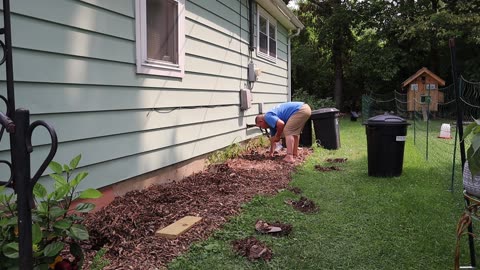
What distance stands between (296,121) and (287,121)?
0.55ft

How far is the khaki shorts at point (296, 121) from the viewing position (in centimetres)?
696

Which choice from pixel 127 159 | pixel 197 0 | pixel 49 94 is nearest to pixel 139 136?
pixel 127 159

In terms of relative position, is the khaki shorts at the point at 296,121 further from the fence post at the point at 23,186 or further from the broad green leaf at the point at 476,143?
the fence post at the point at 23,186

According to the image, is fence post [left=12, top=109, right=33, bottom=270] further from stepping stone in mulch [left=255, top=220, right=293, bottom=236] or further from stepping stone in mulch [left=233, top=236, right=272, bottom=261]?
stepping stone in mulch [left=255, top=220, right=293, bottom=236]

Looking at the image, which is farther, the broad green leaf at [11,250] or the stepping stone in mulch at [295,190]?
the stepping stone in mulch at [295,190]

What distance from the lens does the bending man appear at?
Result: 22.6 feet

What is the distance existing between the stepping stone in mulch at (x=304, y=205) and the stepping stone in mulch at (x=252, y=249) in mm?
1134

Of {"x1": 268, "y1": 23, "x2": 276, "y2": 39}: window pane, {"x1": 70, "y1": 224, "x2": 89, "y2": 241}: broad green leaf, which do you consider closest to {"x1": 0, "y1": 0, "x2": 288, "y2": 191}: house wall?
{"x1": 70, "y1": 224, "x2": 89, "y2": 241}: broad green leaf

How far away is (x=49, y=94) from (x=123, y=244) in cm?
128

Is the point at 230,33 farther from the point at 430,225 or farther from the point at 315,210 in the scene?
the point at 430,225

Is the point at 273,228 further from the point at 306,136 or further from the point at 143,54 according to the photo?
the point at 306,136

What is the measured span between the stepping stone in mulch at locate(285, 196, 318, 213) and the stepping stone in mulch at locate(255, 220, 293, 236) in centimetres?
66

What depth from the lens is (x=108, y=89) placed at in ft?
12.8

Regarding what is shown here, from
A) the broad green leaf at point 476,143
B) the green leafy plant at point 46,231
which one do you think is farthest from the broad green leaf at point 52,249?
the broad green leaf at point 476,143
